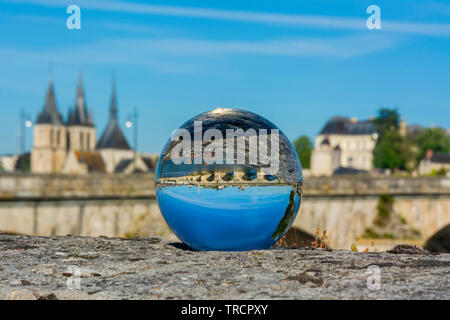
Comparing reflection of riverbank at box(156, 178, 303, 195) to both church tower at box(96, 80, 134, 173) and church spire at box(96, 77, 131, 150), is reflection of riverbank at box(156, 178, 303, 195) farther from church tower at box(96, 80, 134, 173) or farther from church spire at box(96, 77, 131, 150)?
church spire at box(96, 77, 131, 150)

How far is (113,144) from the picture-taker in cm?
12356

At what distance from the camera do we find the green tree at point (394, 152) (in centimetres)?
9481

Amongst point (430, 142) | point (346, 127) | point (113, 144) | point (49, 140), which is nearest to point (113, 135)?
point (113, 144)

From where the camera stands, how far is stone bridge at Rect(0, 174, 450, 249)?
21344mm

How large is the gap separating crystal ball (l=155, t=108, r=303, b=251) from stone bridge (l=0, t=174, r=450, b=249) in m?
15.2

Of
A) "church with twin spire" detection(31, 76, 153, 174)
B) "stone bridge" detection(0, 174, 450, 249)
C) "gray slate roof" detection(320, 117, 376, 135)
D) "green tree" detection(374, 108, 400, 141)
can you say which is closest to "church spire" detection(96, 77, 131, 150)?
"church with twin spire" detection(31, 76, 153, 174)

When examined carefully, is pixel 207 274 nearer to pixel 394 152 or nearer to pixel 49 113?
pixel 394 152

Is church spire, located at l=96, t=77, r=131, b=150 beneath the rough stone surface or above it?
above

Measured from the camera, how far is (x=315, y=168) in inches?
2534

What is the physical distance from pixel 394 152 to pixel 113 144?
5566 cm

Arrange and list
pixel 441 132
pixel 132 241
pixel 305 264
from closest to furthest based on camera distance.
Result: pixel 305 264
pixel 132 241
pixel 441 132
